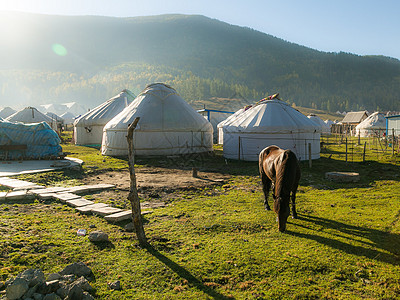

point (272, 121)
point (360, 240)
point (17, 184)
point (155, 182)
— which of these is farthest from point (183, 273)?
point (272, 121)

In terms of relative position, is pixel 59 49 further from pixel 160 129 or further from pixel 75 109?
pixel 160 129

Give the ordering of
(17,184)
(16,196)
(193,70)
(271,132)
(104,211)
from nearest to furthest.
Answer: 1. (104,211)
2. (16,196)
3. (17,184)
4. (271,132)
5. (193,70)

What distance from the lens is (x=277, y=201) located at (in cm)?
450

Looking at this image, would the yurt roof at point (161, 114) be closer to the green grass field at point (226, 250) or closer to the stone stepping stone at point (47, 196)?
the stone stepping stone at point (47, 196)

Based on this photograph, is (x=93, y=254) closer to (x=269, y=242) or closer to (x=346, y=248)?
(x=269, y=242)

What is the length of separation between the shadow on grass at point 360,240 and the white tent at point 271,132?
9409 millimetres

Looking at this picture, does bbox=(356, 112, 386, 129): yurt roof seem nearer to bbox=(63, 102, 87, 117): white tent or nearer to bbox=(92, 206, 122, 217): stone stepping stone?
bbox=(92, 206, 122, 217): stone stepping stone

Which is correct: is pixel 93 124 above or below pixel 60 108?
below

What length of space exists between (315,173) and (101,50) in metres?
203

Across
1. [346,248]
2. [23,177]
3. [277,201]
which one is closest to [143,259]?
[277,201]

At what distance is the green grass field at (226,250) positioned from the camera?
3.11 metres

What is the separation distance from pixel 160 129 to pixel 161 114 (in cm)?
110

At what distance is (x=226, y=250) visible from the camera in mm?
3996

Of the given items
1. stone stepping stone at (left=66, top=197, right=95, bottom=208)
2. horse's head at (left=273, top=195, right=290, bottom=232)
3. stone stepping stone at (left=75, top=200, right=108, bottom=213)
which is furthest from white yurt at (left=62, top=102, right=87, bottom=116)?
horse's head at (left=273, top=195, right=290, bottom=232)
